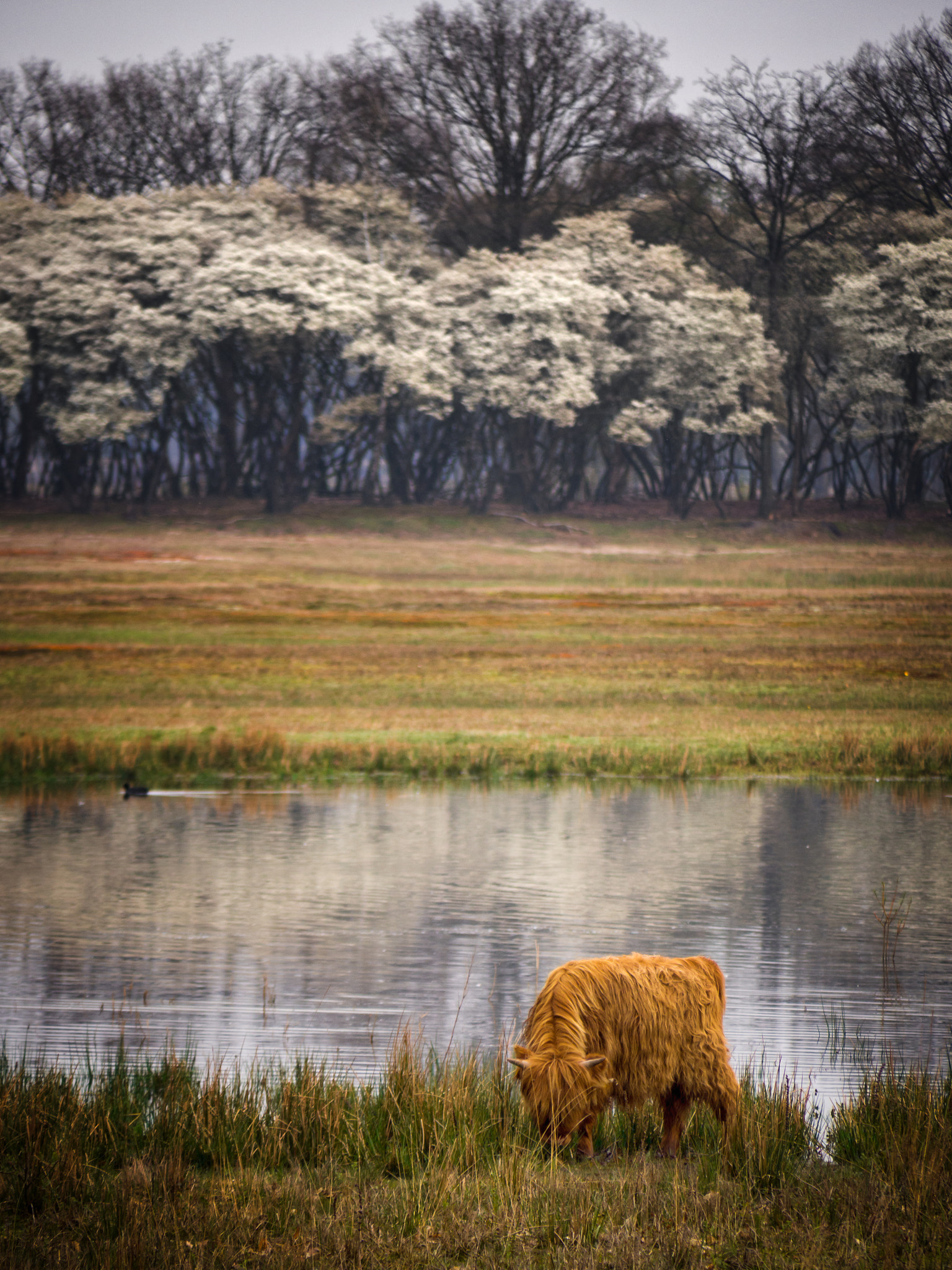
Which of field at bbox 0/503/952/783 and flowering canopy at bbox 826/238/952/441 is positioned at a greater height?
flowering canopy at bbox 826/238/952/441

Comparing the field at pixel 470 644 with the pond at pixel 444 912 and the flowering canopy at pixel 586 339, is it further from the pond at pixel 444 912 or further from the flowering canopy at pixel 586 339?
the flowering canopy at pixel 586 339

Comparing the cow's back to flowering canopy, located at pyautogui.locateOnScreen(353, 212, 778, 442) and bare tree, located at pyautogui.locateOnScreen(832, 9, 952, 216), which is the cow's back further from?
bare tree, located at pyautogui.locateOnScreen(832, 9, 952, 216)

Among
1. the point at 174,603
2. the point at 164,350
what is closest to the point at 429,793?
the point at 174,603

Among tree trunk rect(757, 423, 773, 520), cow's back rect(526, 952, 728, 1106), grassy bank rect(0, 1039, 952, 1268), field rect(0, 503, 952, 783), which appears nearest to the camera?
grassy bank rect(0, 1039, 952, 1268)

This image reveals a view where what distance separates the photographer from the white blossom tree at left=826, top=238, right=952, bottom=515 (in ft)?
148

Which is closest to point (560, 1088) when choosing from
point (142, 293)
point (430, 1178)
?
point (430, 1178)

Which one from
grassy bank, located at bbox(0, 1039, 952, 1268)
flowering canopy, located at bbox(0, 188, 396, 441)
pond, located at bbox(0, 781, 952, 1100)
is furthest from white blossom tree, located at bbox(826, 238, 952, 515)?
grassy bank, located at bbox(0, 1039, 952, 1268)

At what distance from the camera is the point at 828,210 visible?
2023 inches

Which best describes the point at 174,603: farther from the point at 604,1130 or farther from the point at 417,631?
the point at 604,1130

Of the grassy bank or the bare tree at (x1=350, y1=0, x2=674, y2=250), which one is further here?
the bare tree at (x1=350, y1=0, x2=674, y2=250)

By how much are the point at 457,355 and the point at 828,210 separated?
46.6 ft

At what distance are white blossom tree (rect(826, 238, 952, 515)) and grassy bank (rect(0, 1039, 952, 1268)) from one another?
41588 mm

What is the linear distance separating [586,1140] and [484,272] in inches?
1806

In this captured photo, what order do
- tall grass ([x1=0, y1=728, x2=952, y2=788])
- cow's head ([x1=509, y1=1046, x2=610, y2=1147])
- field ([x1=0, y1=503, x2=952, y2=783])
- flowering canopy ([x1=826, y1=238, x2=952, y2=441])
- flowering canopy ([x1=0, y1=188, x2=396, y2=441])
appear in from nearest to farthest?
1. cow's head ([x1=509, y1=1046, x2=610, y2=1147])
2. tall grass ([x1=0, y1=728, x2=952, y2=788])
3. field ([x1=0, y1=503, x2=952, y2=783])
4. flowering canopy ([x1=0, y1=188, x2=396, y2=441])
5. flowering canopy ([x1=826, y1=238, x2=952, y2=441])
